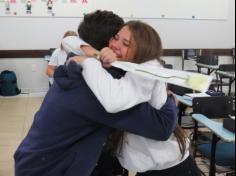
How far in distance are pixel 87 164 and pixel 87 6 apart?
5170 millimetres

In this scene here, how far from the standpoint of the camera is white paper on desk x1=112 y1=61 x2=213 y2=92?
812 millimetres

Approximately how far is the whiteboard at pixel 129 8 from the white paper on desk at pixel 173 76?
498 cm

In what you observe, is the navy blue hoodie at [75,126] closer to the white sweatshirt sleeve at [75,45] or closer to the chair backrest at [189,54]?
the white sweatshirt sleeve at [75,45]

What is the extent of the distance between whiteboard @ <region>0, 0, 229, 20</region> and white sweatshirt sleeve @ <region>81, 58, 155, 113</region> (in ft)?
16.3

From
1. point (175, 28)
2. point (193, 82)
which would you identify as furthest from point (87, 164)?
point (175, 28)

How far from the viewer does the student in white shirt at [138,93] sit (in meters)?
0.96

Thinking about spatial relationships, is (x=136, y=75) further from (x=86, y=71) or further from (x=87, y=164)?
(x=87, y=164)

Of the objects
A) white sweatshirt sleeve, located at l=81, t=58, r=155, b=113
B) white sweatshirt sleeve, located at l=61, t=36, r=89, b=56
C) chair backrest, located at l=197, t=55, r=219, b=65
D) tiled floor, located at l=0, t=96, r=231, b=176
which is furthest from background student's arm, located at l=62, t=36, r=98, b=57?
chair backrest, located at l=197, t=55, r=219, b=65

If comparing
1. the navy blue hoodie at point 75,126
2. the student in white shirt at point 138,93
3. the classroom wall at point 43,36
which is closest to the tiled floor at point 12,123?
the classroom wall at point 43,36

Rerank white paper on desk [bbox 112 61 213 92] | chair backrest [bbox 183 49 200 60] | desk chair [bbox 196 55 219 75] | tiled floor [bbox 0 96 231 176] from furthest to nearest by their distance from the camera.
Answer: chair backrest [bbox 183 49 200 60] → desk chair [bbox 196 55 219 75] → tiled floor [bbox 0 96 231 176] → white paper on desk [bbox 112 61 213 92]

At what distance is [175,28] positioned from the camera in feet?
20.7

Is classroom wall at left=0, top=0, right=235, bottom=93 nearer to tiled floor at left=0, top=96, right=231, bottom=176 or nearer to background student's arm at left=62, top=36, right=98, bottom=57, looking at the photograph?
tiled floor at left=0, top=96, right=231, bottom=176

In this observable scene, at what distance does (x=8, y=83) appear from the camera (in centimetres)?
571

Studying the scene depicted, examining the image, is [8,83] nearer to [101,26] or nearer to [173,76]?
[101,26]
